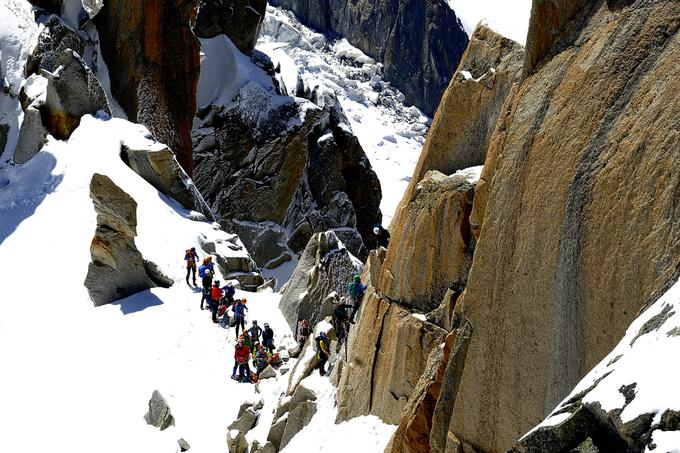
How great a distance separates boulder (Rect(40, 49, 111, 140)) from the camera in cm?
3691

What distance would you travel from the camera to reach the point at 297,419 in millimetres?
17219

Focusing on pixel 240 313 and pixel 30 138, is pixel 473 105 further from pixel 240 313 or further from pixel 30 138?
pixel 30 138

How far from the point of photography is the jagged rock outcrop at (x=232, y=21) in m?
60.2

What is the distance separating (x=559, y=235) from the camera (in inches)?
375

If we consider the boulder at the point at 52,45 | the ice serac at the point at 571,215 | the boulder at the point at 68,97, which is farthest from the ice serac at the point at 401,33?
the ice serac at the point at 571,215

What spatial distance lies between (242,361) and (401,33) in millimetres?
161781

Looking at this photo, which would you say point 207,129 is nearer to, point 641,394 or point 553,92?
point 553,92

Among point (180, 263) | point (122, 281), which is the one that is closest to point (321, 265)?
point (180, 263)

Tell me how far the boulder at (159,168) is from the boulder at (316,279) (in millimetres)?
7343

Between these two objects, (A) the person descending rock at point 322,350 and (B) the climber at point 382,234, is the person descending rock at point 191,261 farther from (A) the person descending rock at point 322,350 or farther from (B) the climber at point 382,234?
(B) the climber at point 382,234

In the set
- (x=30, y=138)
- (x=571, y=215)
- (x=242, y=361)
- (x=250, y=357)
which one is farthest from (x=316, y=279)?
(x=571, y=215)

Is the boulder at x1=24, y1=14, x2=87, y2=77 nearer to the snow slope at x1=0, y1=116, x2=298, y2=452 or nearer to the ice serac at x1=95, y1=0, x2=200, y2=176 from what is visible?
the ice serac at x1=95, y1=0, x2=200, y2=176

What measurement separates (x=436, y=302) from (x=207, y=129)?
149ft

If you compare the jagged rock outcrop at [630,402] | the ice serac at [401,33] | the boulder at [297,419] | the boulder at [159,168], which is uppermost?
the ice serac at [401,33]
